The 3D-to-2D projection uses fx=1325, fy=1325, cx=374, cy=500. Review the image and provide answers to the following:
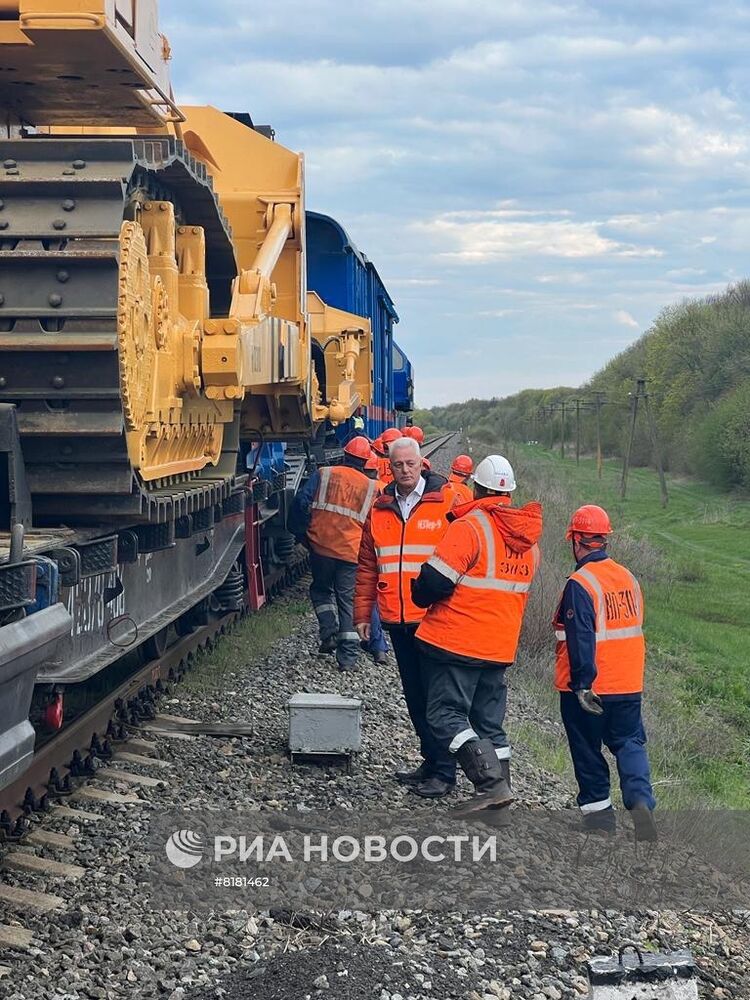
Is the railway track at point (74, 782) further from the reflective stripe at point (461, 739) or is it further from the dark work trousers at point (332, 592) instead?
the dark work trousers at point (332, 592)

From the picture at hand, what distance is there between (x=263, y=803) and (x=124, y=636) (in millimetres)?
981

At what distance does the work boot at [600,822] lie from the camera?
6.08 metres

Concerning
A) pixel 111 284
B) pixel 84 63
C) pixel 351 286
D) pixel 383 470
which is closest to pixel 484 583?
pixel 111 284

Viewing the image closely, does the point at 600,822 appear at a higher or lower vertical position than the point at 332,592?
lower

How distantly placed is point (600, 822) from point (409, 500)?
1.90 m

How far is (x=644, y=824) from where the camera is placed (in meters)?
6.08

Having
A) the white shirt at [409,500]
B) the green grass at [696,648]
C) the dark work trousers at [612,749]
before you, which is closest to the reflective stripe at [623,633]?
the dark work trousers at [612,749]

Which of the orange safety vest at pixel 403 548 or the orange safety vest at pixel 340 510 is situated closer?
the orange safety vest at pixel 403 548

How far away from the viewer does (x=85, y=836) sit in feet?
17.5

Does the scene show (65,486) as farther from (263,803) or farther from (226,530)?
(226,530)

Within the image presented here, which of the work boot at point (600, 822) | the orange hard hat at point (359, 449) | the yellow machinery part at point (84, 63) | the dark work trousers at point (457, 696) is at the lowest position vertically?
the work boot at point (600, 822)

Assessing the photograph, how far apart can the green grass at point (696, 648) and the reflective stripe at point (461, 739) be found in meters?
2.02

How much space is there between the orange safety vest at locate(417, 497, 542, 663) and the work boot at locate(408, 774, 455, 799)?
705mm

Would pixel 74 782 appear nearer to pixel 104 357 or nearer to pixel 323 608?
pixel 104 357
